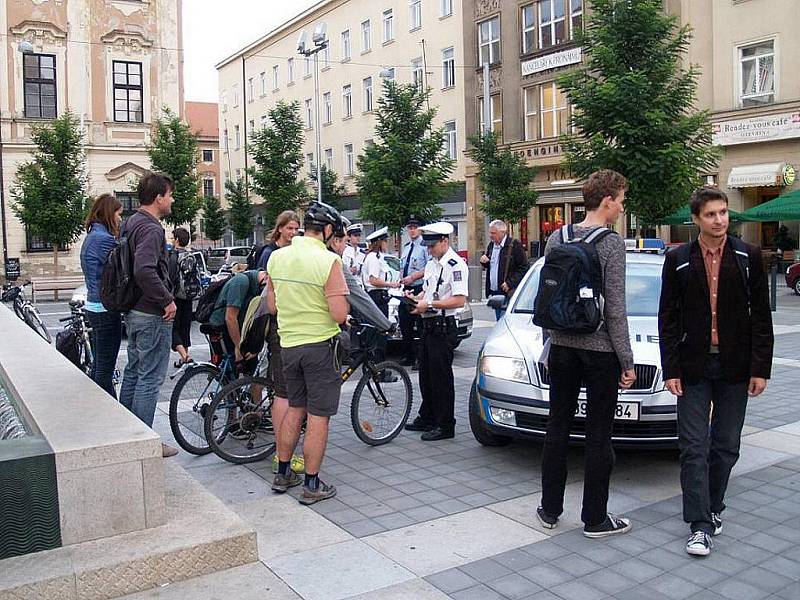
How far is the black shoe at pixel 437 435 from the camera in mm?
7039

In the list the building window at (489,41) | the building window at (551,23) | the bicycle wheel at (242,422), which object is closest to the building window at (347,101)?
the building window at (489,41)

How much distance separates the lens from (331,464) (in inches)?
250

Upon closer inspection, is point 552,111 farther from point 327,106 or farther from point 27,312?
point 27,312

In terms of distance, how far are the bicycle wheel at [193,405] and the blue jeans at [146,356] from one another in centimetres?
42

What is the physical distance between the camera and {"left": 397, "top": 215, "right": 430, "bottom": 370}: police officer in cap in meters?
10.6

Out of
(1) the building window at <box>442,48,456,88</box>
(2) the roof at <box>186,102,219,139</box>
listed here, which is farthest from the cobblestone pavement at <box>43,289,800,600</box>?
(2) the roof at <box>186,102,219,139</box>

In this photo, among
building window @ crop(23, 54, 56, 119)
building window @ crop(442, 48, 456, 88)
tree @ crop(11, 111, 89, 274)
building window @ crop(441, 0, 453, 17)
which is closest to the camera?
tree @ crop(11, 111, 89, 274)

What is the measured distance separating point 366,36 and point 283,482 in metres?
45.4

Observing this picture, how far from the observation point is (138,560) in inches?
156

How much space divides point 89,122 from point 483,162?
49.6ft

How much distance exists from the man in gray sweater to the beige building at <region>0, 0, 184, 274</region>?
2931cm

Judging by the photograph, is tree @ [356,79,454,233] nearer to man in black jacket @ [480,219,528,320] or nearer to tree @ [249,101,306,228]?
tree @ [249,101,306,228]

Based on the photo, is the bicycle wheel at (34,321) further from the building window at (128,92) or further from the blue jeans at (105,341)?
the building window at (128,92)

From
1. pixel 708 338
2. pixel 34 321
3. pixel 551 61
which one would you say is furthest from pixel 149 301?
pixel 551 61
